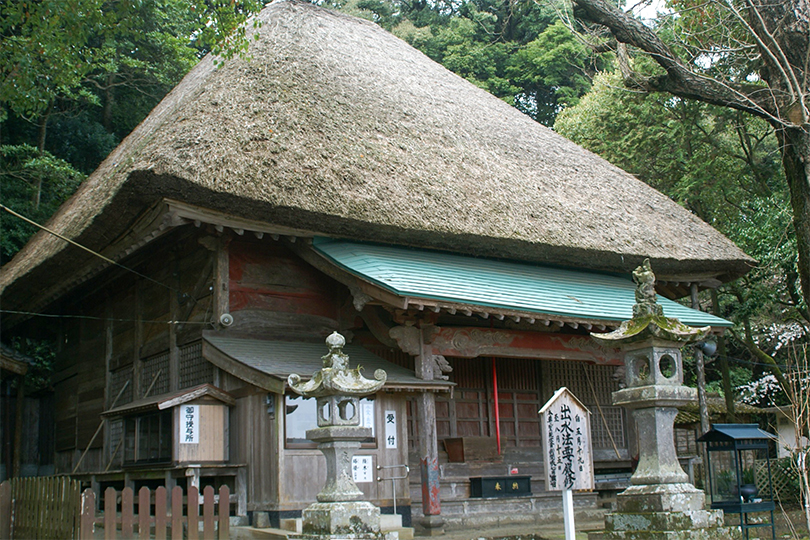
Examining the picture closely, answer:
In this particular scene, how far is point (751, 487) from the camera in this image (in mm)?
9328

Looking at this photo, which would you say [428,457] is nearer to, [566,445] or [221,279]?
[221,279]

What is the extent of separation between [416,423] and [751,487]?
451 cm

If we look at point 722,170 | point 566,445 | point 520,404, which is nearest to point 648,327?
point 566,445

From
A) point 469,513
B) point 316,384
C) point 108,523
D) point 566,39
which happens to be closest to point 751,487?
point 469,513

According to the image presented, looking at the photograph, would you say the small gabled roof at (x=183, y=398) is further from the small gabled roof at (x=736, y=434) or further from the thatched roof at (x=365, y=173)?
the small gabled roof at (x=736, y=434)

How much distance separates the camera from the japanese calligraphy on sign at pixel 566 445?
18.6 ft

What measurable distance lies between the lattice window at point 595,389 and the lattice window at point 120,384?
670cm

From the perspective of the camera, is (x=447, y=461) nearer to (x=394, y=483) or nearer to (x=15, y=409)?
(x=394, y=483)

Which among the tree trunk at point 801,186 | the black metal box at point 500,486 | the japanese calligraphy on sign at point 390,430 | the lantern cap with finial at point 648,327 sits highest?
the tree trunk at point 801,186

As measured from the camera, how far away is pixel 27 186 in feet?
54.9

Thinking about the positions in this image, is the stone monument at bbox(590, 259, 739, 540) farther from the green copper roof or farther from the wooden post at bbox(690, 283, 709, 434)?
the wooden post at bbox(690, 283, 709, 434)

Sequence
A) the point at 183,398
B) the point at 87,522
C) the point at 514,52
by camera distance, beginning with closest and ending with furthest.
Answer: the point at 87,522
the point at 183,398
the point at 514,52

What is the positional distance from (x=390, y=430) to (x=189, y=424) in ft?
7.87

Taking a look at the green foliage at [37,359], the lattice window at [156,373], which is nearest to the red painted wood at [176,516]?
the lattice window at [156,373]
